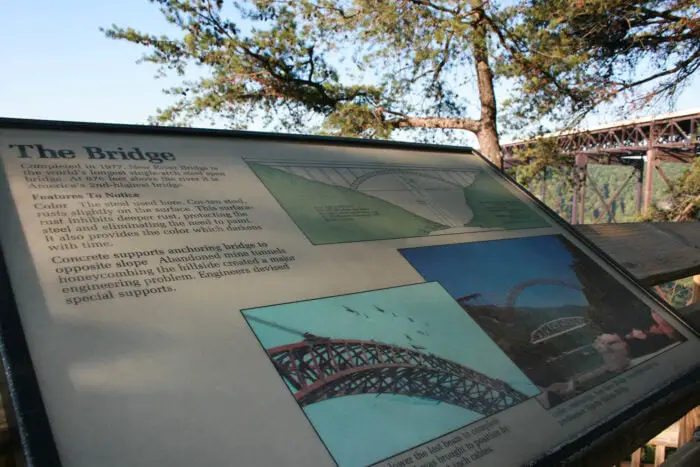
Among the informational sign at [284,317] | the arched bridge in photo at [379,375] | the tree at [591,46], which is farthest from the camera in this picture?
the tree at [591,46]

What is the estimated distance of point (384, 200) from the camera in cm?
149

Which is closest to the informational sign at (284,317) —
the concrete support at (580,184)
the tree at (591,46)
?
the tree at (591,46)

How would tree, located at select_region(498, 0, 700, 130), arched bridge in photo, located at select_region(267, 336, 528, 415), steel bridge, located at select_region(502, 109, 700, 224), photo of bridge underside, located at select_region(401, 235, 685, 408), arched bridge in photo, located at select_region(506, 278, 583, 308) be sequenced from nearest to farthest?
arched bridge in photo, located at select_region(267, 336, 528, 415) → photo of bridge underside, located at select_region(401, 235, 685, 408) → arched bridge in photo, located at select_region(506, 278, 583, 308) → tree, located at select_region(498, 0, 700, 130) → steel bridge, located at select_region(502, 109, 700, 224)

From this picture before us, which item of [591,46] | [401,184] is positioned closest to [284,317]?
[401,184]

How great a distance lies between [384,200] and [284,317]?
0.64 meters

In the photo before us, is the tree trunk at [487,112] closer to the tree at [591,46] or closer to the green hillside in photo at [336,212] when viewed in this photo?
the tree at [591,46]

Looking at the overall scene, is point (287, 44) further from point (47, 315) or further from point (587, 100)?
point (47, 315)

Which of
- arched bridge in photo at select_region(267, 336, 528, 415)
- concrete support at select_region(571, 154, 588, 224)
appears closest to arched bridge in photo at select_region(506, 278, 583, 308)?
arched bridge in photo at select_region(267, 336, 528, 415)

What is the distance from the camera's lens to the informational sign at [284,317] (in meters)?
0.75

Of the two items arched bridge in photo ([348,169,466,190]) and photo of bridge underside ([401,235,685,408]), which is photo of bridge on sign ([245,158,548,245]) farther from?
photo of bridge underside ([401,235,685,408])

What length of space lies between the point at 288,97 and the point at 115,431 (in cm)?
718

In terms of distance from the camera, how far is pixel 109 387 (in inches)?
28.6

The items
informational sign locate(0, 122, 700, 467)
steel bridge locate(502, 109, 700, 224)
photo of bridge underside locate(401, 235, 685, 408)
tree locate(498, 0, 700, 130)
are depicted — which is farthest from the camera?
steel bridge locate(502, 109, 700, 224)

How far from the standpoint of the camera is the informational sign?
2.45ft
